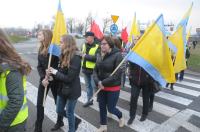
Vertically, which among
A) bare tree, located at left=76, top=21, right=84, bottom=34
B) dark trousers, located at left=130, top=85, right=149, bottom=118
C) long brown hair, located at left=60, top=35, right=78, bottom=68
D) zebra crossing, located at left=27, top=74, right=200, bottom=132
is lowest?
zebra crossing, located at left=27, top=74, right=200, bottom=132

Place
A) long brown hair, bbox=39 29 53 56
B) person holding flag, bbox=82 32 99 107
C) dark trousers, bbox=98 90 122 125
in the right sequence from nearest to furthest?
long brown hair, bbox=39 29 53 56 → dark trousers, bbox=98 90 122 125 → person holding flag, bbox=82 32 99 107

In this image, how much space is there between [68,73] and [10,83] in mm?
1867

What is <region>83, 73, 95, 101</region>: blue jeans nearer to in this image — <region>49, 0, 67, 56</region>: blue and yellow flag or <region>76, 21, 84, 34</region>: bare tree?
<region>49, 0, 67, 56</region>: blue and yellow flag

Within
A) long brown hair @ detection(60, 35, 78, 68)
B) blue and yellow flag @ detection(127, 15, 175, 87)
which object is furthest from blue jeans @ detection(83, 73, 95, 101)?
long brown hair @ detection(60, 35, 78, 68)

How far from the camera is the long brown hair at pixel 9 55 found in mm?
2369

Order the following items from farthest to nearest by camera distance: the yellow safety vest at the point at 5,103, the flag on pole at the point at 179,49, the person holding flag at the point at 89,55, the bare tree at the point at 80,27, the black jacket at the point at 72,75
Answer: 1. the bare tree at the point at 80,27
2. the flag on pole at the point at 179,49
3. the person holding flag at the point at 89,55
4. the black jacket at the point at 72,75
5. the yellow safety vest at the point at 5,103

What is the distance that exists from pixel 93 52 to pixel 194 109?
3.10 meters

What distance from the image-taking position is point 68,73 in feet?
13.7

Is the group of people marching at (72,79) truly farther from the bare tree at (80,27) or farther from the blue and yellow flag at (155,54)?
the bare tree at (80,27)

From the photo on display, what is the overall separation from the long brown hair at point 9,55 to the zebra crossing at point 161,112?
2982 mm

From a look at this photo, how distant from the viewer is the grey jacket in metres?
2.33

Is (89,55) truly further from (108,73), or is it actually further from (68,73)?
(68,73)

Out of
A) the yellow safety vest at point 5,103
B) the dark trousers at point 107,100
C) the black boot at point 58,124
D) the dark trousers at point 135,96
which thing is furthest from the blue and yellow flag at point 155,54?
the yellow safety vest at point 5,103

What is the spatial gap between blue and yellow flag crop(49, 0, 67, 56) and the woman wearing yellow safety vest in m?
2.05
